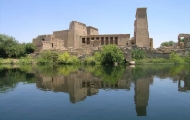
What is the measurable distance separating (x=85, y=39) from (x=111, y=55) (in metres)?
13.7

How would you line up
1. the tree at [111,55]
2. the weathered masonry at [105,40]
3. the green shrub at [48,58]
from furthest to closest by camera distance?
1. the weathered masonry at [105,40]
2. the green shrub at [48,58]
3. the tree at [111,55]

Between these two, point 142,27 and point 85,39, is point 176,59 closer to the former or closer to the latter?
point 142,27

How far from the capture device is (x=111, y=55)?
30.6m

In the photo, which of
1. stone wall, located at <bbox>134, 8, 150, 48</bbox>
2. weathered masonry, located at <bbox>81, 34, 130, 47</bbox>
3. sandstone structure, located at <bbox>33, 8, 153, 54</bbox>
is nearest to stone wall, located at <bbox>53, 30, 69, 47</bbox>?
sandstone structure, located at <bbox>33, 8, 153, 54</bbox>

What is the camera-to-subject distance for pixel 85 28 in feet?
146

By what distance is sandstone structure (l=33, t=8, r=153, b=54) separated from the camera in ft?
122

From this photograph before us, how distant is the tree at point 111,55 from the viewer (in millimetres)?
Answer: 30648

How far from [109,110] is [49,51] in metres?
31.5

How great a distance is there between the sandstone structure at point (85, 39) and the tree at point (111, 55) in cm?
515

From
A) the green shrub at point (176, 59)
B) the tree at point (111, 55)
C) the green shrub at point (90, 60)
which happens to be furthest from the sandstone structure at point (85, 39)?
the tree at point (111, 55)

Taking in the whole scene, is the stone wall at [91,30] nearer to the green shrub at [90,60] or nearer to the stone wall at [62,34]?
the stone wall at [62,34]

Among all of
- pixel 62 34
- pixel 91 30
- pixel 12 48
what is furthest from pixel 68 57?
pixel 12 48

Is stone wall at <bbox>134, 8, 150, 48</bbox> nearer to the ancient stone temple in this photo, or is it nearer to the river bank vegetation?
the ancient stone temple

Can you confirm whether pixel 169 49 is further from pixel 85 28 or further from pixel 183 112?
pixel 183 112
